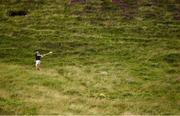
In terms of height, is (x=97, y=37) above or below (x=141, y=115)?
above

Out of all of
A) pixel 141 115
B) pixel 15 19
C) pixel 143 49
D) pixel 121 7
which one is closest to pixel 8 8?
pixel 15 19

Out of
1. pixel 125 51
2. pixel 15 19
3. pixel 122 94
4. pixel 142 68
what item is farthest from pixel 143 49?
pixel 15 19

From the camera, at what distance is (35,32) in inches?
2340

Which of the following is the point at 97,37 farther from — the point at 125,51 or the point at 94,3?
the point at 94,3

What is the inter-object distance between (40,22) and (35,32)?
461cm

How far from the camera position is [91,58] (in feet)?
164

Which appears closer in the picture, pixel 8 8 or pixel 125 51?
pixel 125 51

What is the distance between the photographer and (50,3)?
72.6 meters

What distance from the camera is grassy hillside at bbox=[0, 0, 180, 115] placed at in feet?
121

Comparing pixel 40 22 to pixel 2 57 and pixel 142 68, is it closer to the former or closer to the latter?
pixel 2 57

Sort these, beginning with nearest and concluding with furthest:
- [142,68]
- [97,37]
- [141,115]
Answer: [141,115] < [142,68] < [97,37]

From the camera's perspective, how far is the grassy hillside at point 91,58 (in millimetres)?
36969

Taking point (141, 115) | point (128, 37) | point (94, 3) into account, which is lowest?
point (141, 115)

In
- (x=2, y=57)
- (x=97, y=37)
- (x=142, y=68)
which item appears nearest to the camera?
(x=142, y=68)
